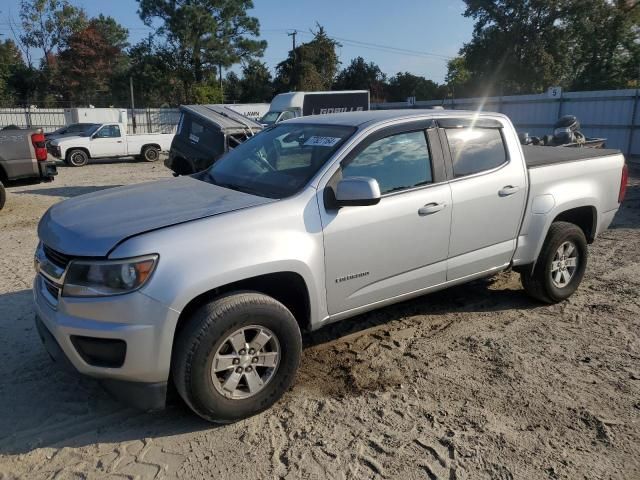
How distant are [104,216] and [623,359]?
3785 mm

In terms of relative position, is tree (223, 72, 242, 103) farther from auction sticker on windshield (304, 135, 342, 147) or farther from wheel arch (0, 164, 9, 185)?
auction sticker on windshield (304, 135, 342, 147)

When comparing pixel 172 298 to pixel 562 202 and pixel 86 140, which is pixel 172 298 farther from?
pixel 86 140

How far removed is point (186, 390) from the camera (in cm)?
296

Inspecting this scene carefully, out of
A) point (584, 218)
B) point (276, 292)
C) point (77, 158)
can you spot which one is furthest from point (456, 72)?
point (276, 292)

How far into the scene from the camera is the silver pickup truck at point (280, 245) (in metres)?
2.87

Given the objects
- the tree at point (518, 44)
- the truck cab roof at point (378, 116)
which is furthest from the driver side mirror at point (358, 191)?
the tree at point (518, 44)

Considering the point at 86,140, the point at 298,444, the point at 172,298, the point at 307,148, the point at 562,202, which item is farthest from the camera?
the point at 86,140

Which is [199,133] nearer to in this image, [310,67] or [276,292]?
[276,292]

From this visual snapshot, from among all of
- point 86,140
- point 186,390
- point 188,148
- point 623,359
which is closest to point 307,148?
point 186,390

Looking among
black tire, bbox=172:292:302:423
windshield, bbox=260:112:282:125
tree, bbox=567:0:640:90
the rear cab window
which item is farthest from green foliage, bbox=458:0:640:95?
black tire, bbox=172:292:302:423

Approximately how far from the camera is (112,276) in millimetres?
2822

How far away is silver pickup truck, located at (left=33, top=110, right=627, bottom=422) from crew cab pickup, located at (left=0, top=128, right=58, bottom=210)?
7.16m

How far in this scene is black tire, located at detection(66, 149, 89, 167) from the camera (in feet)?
60.2

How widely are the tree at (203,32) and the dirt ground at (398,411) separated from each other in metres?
46.6
